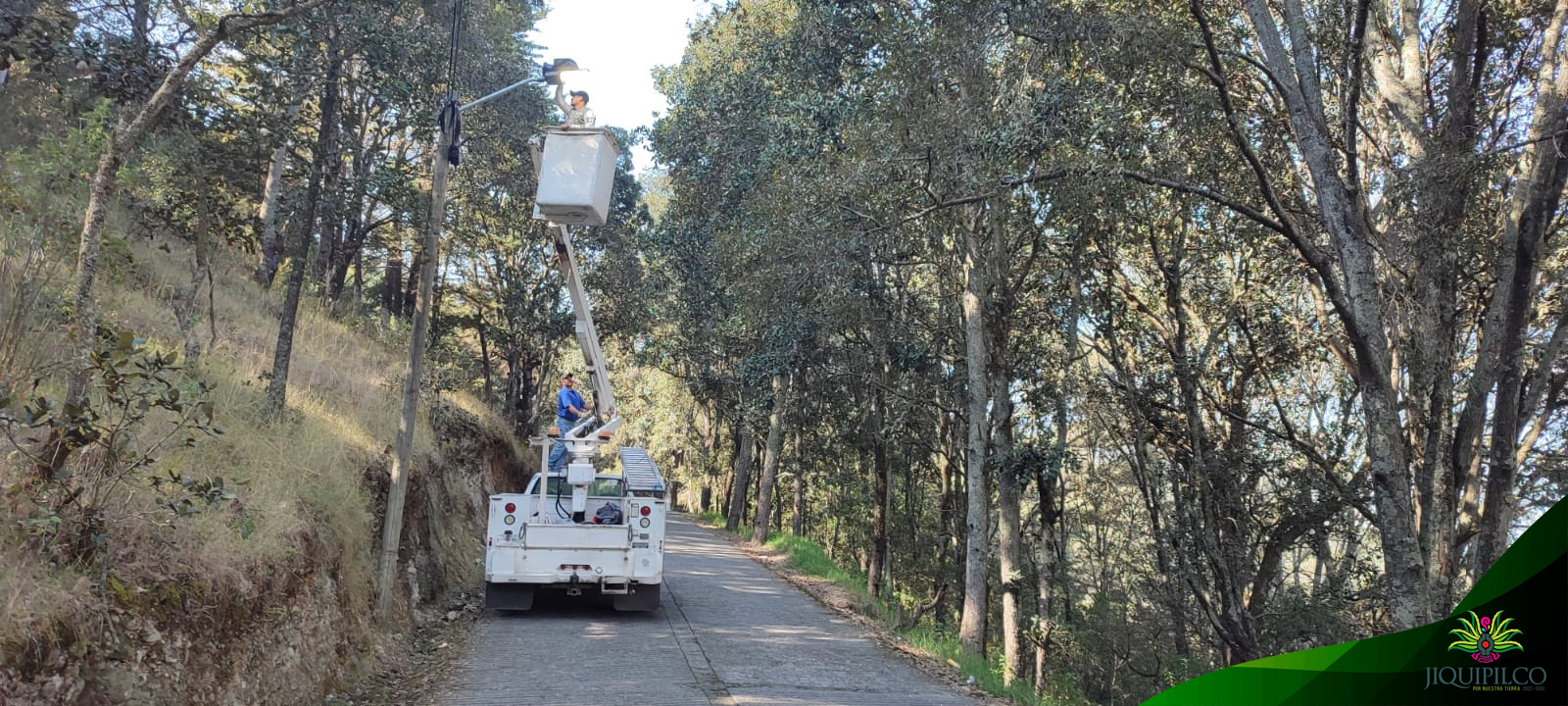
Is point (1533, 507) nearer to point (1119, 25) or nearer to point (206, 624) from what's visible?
point (1119, 25)

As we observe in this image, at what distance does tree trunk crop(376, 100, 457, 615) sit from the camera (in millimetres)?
9781

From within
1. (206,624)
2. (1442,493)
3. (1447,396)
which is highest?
(1447,396)

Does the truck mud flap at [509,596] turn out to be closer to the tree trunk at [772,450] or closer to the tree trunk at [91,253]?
the tree trunk at [91,253]

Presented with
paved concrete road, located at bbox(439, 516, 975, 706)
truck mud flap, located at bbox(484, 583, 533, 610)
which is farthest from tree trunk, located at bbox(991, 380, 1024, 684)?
truck mud flap, located at bbox(484, 583, 533, 610)

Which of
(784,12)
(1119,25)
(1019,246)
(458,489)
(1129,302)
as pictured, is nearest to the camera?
(1119,25)

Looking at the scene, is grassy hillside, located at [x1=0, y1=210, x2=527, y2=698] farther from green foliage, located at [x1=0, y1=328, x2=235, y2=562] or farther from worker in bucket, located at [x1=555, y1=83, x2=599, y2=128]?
worker in bucket, located at [x1=555, y1=83, x2=599, y2=128]

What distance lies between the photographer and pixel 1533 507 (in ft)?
48.5

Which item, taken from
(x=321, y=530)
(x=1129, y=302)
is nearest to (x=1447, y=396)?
(x=1129, y=302)

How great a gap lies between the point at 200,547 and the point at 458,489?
35.4ft

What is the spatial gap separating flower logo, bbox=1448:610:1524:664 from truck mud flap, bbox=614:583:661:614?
10638 millimetres

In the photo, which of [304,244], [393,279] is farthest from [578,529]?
[393,279]

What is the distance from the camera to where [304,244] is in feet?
37.4

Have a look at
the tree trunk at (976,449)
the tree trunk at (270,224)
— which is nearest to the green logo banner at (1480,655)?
the tree trunk at (976,449)

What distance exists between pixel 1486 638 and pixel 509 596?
11.2 meters
